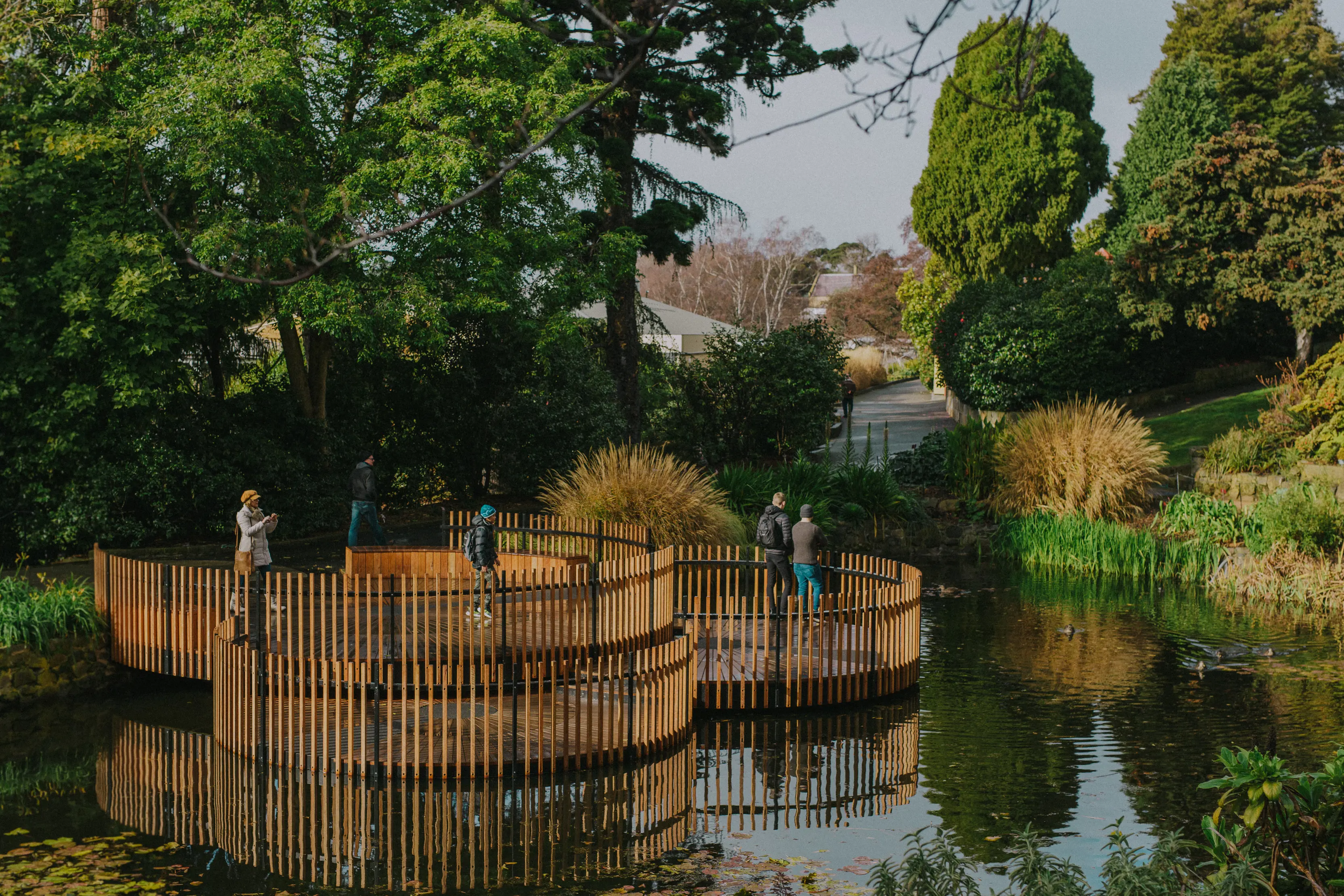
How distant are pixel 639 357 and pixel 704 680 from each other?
1533 centimetres

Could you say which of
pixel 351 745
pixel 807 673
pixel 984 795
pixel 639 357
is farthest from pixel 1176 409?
pixel 351 745

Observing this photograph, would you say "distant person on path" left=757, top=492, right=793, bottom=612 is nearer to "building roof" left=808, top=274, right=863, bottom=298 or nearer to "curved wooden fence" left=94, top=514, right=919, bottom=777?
"curved wooden fence" left=94, top=514, right=919, bottom=777

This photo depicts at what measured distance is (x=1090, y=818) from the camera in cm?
931

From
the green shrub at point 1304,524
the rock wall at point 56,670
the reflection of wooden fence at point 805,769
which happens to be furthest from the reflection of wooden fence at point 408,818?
the green shrub at point 1304,524

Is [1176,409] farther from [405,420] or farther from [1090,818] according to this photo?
[1090,818]

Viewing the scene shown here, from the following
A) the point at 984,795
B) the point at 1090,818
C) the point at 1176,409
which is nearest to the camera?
the point at 1090,818

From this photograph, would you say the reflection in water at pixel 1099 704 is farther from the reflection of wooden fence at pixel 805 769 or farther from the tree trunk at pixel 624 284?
the tree trunk at pixel 624 284

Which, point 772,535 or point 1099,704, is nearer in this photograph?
point 1099,704

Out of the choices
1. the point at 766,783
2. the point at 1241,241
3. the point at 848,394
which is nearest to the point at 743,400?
the point at 848,394

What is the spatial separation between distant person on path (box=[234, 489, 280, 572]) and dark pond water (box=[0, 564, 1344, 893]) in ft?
5.24

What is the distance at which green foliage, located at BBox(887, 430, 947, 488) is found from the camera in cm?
2541

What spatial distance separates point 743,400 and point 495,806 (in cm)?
1862

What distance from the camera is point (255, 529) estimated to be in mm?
14023

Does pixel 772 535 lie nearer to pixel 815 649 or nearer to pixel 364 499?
pixel 815 649
